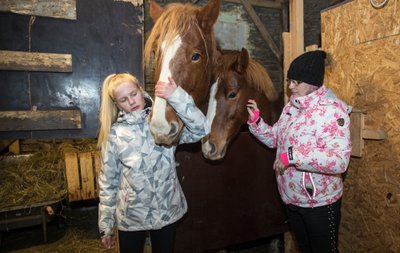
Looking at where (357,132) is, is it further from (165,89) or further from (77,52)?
(77,52)

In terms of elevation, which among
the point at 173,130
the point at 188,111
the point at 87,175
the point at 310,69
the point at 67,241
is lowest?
the point at 67,241

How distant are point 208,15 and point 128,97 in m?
0.87

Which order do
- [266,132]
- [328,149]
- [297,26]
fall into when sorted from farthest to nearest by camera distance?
1. [297,26]
2. [266,132]
3. [328,149]

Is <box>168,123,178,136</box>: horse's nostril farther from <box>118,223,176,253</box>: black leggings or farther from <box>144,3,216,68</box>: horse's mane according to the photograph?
<box>118,223,176,253</box>: black leggings

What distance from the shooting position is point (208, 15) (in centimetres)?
191

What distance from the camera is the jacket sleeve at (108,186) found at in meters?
1.59

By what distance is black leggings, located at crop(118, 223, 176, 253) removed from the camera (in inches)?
63.9

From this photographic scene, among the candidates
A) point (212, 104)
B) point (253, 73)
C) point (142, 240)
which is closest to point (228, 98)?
point (212, 104)

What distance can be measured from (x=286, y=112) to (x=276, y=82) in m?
4.13

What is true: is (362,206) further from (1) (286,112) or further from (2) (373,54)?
(2) (373,54)

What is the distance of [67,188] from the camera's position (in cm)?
396

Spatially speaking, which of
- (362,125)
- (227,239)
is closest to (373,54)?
(362,125)

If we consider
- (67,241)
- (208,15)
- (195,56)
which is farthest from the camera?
(67,241)

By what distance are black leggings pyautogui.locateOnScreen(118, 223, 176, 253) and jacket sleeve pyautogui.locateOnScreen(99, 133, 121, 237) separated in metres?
0.11
